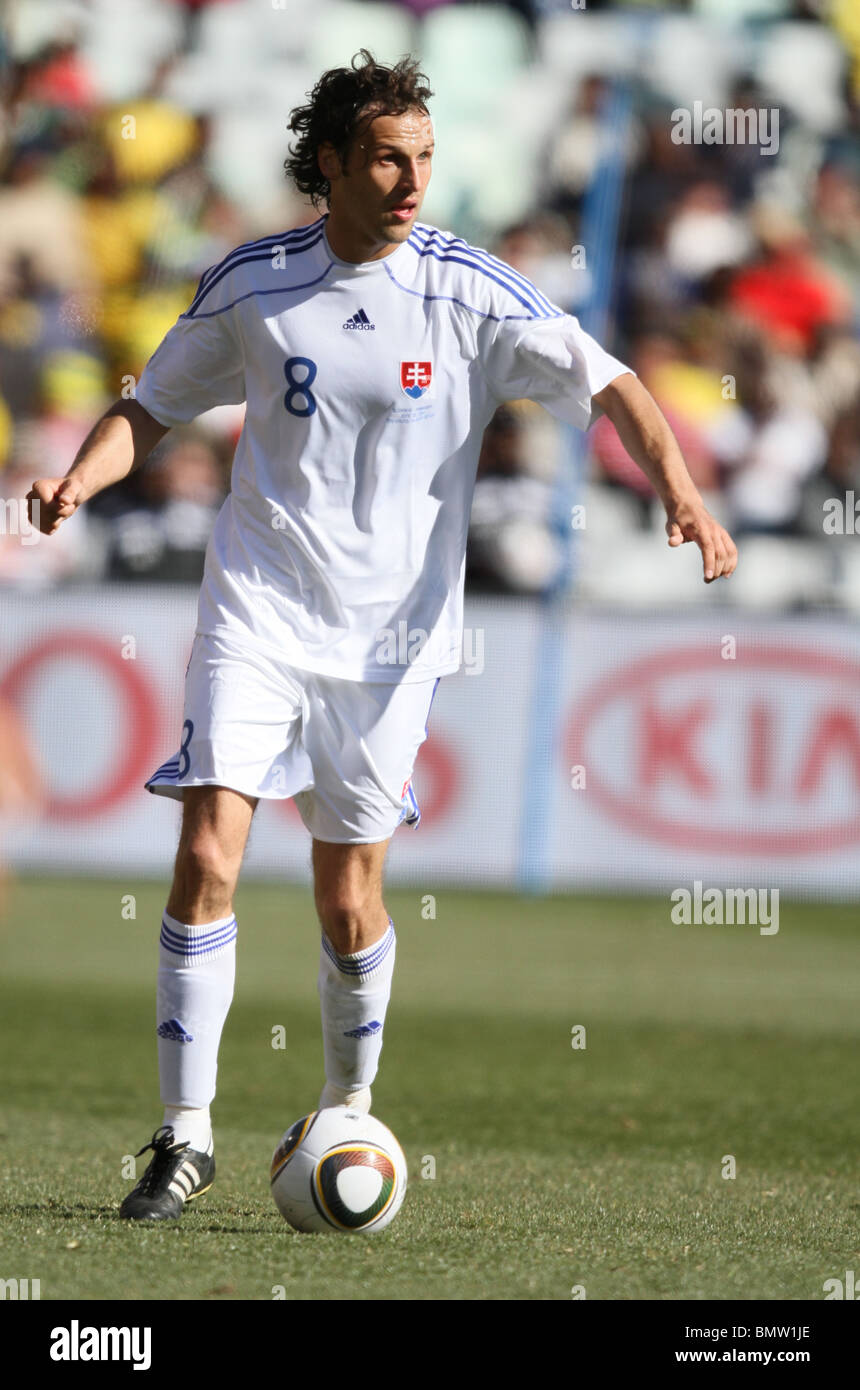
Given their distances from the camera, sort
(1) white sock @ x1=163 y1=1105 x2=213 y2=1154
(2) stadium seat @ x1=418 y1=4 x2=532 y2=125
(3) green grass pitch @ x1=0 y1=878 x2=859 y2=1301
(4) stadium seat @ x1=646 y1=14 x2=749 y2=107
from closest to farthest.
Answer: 1. (3) green grass pitch @ x1=0 y1=878 x2=859 y2=1301
2. (1) white sock @ x1=163 y1=1105 x2=213 y2=1154
3. (4) stadium seat @ x1=646 y1=14 x2=749 y2=107
4. (2) stadium seat @ x1=418 y1=4 x2=532 y2=125

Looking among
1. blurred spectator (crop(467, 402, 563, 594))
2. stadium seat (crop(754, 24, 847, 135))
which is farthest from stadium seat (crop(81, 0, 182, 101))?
blurred spectator (crop(467, 402, 563, 594))

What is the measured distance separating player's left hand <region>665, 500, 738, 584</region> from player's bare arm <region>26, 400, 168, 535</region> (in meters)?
1.24

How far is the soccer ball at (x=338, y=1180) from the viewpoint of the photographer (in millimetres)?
3994

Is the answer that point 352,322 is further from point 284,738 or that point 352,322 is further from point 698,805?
point 698,805

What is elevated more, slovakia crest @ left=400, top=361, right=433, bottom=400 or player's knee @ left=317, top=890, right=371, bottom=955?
slovakia crest @ left=400, top=361, right=433, bottom=400

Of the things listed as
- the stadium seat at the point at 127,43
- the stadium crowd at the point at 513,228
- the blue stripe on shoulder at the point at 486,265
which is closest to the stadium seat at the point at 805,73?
the stadium crowd at the point at 513,228

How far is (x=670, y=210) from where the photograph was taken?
46.3 feet

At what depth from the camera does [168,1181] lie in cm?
411

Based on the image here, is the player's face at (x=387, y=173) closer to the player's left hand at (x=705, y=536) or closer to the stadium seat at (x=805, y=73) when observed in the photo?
the player's left hand at (x=705, y=536)

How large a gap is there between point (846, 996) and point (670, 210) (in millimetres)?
7388

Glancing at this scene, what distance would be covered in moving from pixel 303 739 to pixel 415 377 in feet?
2.84

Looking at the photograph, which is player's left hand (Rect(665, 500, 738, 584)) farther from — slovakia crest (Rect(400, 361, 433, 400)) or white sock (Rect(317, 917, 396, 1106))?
white sock (Rect(317, 917, 396, 1106))

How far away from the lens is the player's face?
4125mm
